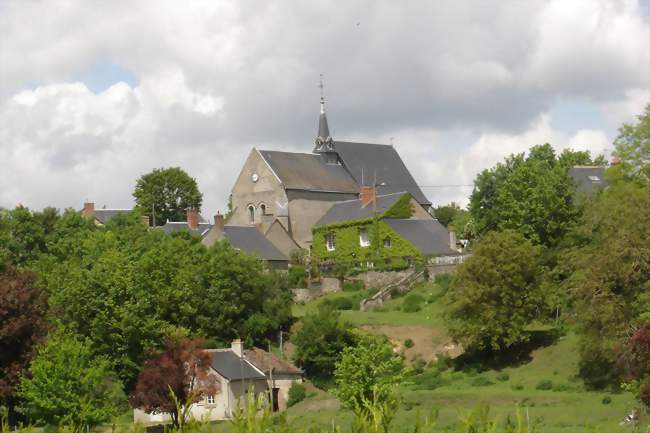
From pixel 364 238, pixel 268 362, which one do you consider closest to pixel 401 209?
pixel 364 238

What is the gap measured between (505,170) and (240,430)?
55.7 metres

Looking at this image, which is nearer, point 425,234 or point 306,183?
point 425,234

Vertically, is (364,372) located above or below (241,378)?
above

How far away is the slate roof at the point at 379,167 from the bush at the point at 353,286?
17.2m

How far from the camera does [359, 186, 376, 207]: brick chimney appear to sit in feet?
257

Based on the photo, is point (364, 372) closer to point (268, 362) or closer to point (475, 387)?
point (475, 387)

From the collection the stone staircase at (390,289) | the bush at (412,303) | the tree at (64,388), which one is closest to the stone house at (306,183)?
the stone staircase at (390,289)

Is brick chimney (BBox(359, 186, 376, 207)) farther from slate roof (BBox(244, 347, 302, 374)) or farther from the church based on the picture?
slate roof (BBox(244, 347, 302, 374))

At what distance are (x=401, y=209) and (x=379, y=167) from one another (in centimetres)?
1487

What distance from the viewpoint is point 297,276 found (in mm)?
71000

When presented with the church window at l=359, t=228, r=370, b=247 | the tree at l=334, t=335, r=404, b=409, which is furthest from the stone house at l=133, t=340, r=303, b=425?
the church window at l=359, t=228, r=370, b=247

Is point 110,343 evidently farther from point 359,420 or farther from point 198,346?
point 359,420

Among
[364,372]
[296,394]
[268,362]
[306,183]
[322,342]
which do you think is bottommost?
[296,394]

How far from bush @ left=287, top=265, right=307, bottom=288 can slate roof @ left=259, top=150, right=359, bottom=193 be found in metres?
11.9
